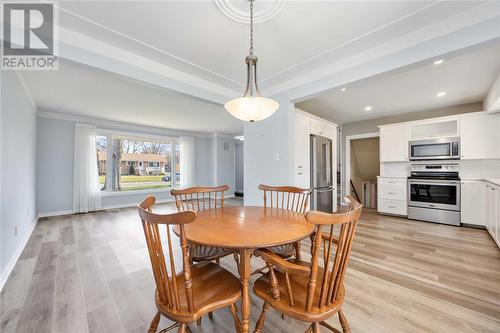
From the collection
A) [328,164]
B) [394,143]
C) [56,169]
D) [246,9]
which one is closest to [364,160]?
[394,143]

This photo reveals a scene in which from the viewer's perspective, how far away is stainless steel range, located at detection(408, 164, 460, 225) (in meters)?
3.78

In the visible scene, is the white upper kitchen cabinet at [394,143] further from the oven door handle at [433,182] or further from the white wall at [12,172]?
the white wall at [12,172]

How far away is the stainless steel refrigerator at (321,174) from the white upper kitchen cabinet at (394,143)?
1408mm

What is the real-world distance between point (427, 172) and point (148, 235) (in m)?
5.34

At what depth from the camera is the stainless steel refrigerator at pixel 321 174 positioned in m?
3.83

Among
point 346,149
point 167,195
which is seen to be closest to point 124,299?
point 167,195

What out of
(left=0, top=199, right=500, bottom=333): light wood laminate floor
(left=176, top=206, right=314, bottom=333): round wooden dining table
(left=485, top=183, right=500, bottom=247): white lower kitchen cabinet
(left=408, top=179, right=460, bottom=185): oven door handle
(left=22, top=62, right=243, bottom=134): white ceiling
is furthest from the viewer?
(left=408, top=179, right=460, bottom=185): oven door handle

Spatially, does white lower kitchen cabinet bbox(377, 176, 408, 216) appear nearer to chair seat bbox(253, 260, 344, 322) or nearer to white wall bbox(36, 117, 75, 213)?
chair seat bbox(253, 260, 344, 322)

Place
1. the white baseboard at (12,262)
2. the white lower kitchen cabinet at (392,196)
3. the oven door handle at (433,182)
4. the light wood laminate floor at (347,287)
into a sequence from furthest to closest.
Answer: the white lower kitchen cabinet at (392,196), the oven door handle at (433,182), the white baseboard at (12,262), the light wood laminate floor at (347,287)

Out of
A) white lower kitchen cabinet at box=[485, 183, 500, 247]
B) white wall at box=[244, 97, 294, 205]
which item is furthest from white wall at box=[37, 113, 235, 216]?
white lower kitchen cabinet at box=[485, 183, 500, 247]

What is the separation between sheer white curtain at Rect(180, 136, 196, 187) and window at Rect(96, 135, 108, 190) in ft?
7.11

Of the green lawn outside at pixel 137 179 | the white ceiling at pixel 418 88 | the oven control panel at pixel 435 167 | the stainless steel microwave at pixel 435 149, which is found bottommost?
the green lawn outside at pixel 137 179

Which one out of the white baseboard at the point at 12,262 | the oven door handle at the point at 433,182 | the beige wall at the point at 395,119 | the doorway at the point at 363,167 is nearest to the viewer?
the white baseboard at the point at 12,262

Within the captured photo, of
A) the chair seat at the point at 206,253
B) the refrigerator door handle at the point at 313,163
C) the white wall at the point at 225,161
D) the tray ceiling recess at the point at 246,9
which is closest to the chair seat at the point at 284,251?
the chair seat at the point at 206,253
